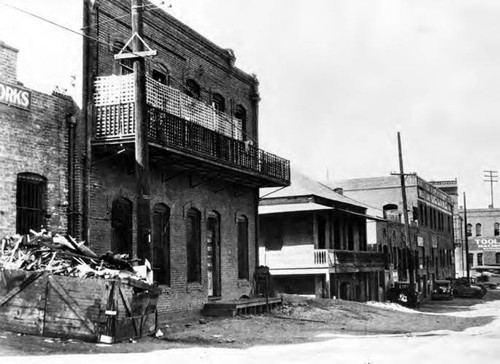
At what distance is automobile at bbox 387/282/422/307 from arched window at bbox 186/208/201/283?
23779mm

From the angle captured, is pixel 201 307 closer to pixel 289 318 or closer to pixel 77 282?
pixel 289 318

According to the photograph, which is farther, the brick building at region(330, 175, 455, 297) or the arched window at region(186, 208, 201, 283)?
the brick building at region(330, 175, 455, 297)

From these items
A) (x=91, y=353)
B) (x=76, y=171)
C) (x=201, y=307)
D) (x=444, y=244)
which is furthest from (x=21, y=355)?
(x=444, y=244)

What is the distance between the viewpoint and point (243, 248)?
27.3 metres

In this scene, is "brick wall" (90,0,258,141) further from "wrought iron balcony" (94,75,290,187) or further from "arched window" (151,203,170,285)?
"arched window" (151,203,170,285)

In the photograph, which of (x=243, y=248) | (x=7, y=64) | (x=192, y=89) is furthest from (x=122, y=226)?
(x=243, y=248)

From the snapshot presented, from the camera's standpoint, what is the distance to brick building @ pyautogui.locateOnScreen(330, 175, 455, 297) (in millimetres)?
48906

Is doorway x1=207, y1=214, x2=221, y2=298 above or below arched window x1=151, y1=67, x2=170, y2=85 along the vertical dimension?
below

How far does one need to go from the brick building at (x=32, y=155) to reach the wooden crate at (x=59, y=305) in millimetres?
1946

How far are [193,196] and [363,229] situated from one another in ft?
74.1

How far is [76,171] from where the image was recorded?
17.3 m

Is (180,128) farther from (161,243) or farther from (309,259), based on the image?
(309,259)

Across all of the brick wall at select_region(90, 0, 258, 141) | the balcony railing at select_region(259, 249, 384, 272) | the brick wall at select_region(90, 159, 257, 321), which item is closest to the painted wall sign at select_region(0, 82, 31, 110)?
the brick wall at select_region(90, 159, 257, 321)

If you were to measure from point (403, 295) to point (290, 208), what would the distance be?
1346 centimetres
